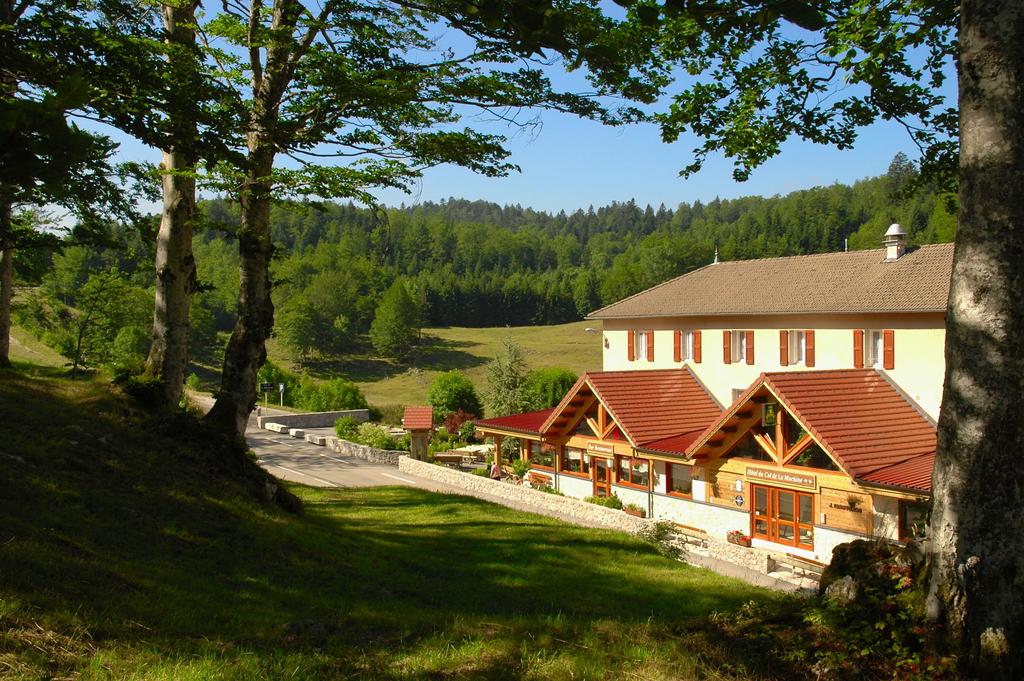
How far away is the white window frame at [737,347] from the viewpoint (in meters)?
31.5

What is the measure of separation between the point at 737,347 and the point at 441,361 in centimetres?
7253

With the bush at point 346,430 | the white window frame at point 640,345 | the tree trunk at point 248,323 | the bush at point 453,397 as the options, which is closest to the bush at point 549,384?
the bush at point 453,397

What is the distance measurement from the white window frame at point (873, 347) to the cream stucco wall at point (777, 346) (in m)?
0.21

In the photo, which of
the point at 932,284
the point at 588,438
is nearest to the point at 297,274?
the point at 588,438

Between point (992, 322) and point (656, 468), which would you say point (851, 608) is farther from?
point (656, 468)

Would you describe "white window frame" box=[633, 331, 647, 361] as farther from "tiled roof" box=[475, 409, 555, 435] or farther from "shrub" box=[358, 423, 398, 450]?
"shrub" box=[358, 423, 398, 450]

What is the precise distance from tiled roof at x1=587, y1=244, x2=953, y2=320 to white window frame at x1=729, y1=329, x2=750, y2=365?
1045 mm

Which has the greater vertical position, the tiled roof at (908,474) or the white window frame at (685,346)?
the white window frame at (685,346)

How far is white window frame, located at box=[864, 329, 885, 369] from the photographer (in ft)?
86.4

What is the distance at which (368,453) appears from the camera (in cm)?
3322

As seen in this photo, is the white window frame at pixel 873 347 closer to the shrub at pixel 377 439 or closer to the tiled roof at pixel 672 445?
the tiled roof at pixel 672 445

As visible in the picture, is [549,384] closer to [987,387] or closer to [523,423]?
[523,423]

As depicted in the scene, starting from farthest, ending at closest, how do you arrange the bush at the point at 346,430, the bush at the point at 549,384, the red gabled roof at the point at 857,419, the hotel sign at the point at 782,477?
the bush at the point at 549,384 → the bush at the point at 346,430 → the hotel sign at the point at 782,477 → the red gabled roof at the point at 857,419

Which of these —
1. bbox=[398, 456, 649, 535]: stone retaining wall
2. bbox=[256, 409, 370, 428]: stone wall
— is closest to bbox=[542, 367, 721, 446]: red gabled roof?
bbox=[398, 456, 649, 535]: stone retaining wall
